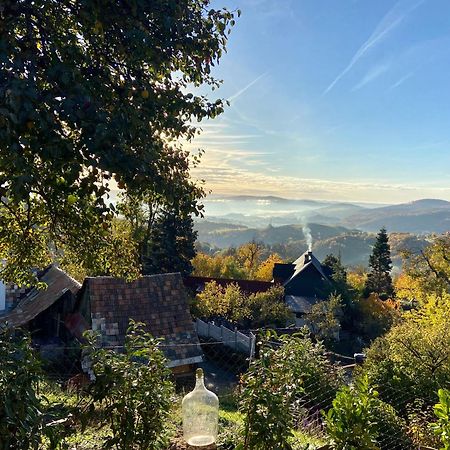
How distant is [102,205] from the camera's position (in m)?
3.03

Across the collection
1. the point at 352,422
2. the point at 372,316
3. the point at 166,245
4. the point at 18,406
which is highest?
the point at 18,406

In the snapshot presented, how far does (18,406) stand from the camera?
7.21ft

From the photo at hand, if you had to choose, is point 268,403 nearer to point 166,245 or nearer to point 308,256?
point 166,245

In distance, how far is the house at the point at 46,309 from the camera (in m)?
16.3

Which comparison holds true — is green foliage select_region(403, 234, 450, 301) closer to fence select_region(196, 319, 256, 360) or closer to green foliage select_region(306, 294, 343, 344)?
green foliage select_region(306, 294, 343, 344)

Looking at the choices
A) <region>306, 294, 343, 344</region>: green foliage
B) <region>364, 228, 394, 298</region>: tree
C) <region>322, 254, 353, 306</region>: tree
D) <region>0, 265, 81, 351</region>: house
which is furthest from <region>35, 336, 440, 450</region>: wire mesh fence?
<region>364, 228, 394, 298</region>: tree

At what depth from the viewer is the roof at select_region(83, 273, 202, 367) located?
13266 millimetres

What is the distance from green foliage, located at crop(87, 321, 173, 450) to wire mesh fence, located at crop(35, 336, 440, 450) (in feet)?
1.10

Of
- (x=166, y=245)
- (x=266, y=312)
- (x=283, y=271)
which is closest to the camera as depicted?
(x=266, y=312)

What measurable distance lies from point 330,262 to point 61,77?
3482cm

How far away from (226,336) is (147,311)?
20.7ft

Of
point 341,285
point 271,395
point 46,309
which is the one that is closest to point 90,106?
point 271,395

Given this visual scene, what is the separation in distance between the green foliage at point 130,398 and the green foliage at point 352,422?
4.01ft

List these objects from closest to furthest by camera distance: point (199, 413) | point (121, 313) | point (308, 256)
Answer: point (199, 413) → point (121, 313) → point (308, 256)
